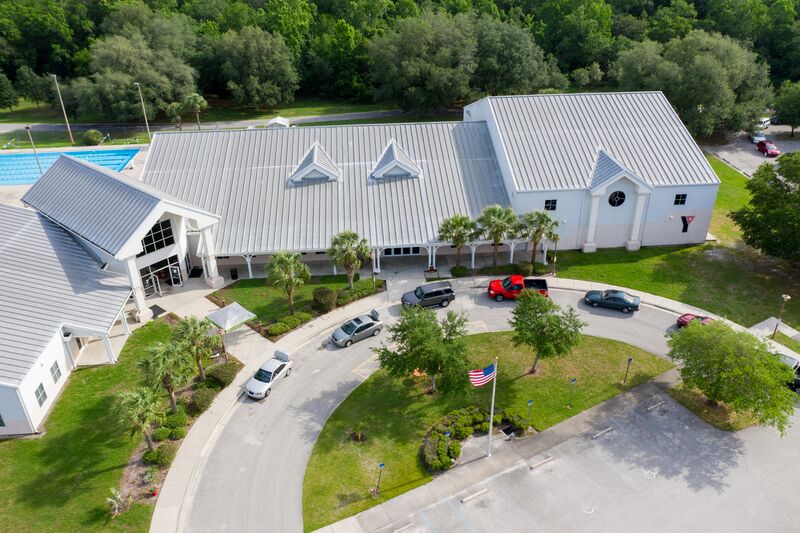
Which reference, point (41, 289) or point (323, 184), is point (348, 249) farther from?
point (41, 289)

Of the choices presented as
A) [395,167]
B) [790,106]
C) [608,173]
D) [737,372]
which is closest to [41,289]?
[395,167]

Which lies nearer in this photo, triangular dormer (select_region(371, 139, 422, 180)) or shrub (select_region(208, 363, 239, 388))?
shrub (select_region(208, 363, 239, 388))

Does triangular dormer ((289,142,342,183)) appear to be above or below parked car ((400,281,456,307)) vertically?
above

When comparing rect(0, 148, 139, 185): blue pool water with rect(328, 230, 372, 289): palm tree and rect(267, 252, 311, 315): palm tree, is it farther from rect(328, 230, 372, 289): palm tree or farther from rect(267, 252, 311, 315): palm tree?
rect(328, 230, 372, 289): palm tree

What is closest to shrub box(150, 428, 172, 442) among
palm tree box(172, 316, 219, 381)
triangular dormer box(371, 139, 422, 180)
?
palm tree box(172, 316, 219, 381)

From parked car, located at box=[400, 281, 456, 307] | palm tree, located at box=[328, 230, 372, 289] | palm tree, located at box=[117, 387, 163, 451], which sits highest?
palm tree, located at box=[328, 230, 372, 289]

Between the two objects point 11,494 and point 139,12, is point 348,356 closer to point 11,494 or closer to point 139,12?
point 11,494

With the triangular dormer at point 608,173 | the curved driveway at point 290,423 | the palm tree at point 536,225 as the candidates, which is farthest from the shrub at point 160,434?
the triangular dormer at point 608,173
